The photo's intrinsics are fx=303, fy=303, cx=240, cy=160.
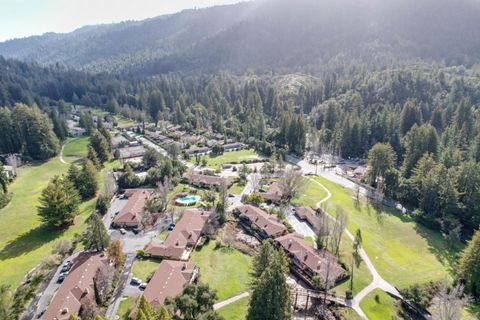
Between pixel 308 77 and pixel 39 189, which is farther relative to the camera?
pixel 308 77

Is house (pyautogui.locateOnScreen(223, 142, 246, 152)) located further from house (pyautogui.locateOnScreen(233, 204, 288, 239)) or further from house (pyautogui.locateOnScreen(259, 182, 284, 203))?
house (pyautogui.locateOnScreen(233, 204, 288, 239))

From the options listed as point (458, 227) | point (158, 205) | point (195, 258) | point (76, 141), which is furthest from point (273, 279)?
point (76, 141)


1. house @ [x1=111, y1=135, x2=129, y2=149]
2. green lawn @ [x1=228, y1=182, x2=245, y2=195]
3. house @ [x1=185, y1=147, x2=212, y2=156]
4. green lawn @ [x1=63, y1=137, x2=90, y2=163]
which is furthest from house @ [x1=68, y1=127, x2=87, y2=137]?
green lawn @ [x1=228, y1=182, x2=245, y2=195]

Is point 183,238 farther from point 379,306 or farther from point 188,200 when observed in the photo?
point 379,306

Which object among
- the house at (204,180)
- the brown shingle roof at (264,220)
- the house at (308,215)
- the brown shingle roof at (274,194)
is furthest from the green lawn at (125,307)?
the house at (204,180)

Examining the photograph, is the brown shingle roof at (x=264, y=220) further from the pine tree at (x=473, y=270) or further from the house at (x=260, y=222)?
the pine tree at (x=473, y=270)

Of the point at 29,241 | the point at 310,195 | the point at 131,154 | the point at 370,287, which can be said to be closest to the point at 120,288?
the point at 29,241

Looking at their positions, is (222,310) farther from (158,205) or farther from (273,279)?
(158,205)
